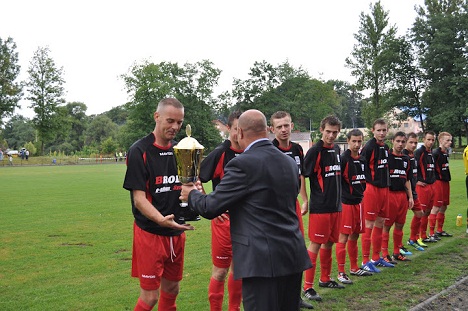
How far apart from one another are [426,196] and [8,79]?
65.9 meters

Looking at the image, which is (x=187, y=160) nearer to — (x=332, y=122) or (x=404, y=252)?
(x=332, y=122)

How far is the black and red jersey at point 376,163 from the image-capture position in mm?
8102

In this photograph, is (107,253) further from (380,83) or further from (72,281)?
(380,83)

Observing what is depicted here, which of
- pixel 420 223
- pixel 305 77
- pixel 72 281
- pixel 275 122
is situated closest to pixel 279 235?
pixel 275 122

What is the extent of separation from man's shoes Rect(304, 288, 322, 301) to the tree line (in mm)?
51280

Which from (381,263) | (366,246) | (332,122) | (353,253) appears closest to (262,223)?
(332,122)

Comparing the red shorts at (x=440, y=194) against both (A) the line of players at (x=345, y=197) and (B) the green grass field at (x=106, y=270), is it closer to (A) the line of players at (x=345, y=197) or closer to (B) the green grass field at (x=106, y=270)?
(A) the line of players at (x=345, y=197)

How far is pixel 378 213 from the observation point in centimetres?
816

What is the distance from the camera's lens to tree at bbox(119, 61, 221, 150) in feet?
233

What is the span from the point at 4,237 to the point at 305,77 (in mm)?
77374

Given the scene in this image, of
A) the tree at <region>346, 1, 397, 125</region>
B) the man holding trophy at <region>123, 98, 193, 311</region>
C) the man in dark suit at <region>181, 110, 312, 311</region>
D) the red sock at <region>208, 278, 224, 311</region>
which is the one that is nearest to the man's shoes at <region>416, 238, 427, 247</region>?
the red sock at <region>208, 278, 224, 311</region>

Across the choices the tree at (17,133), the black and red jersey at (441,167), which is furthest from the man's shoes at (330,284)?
the tree at (17,133)

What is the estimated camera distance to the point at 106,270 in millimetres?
8016

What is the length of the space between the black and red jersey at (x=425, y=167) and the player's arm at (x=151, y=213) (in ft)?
25.8
